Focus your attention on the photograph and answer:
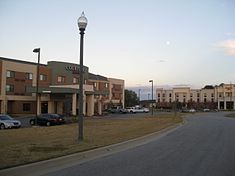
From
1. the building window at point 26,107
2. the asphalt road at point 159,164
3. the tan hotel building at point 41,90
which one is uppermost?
the tan hotel building at point 41,90

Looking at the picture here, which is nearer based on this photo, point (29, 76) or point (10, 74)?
point (10, 74)

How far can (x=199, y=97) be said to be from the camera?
7298 inches

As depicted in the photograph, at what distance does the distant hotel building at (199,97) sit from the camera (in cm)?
17075

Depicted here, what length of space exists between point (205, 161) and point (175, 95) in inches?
6964

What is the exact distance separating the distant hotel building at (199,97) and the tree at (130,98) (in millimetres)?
10375

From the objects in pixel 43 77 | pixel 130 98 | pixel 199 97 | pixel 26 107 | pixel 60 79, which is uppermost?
pixel 43 77

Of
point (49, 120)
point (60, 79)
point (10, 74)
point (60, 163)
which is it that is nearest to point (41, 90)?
point (10, 74)

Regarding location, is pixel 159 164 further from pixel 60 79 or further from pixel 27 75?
pixel 60 79

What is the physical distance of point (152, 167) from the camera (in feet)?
39.1

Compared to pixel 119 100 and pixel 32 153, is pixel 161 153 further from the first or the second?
pixel 119 100

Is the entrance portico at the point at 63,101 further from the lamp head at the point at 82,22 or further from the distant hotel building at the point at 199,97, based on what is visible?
the distant hotel building at the point at 199,97

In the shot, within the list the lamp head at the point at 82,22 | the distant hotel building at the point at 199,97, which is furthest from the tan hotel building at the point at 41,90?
the distant hotel building at the point at 199,97

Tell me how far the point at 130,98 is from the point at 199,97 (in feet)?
122

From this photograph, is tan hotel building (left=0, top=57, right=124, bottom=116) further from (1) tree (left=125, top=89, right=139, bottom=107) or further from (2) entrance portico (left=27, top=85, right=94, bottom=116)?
(1) tree (left=125, top=89, right=139, bottom=107)
